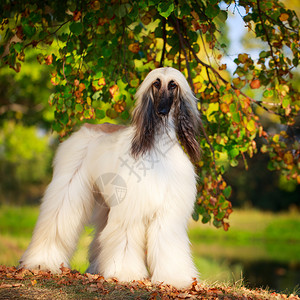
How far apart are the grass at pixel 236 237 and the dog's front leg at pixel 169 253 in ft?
21.0

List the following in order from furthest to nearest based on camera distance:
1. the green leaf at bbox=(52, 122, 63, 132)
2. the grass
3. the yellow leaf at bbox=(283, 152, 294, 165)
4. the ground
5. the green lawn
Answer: the green lawn
the grass
the yellow leaf at bbox=(283, 152, 294, 165)
the green leaf at bbox=(52, 122, 63, 132)
the ground

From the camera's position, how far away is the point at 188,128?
134 inches

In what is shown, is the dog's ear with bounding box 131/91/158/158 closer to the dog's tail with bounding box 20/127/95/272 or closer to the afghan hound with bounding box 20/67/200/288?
the afghan hound with bounding box 20/67/200/288

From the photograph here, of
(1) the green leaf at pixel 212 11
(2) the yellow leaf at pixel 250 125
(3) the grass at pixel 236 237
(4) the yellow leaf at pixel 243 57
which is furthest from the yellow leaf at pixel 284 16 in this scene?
(3) the grass at pixel 236 237

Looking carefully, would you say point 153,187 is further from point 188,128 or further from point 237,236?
point 237,236

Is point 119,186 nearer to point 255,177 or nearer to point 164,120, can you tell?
point 164,120

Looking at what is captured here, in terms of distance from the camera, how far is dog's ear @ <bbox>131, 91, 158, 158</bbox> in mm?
3262

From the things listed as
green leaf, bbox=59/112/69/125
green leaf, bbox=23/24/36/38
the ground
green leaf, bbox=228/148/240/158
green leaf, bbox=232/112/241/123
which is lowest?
the ground

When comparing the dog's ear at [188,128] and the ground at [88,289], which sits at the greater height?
the dog's ear at [188,128]

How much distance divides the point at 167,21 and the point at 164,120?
168cm

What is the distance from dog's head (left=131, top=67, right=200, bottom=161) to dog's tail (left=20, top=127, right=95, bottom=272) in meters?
0.70

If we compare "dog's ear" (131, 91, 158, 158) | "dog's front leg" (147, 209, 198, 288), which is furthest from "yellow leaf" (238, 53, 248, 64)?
"dog's front leg" (147, 209, 198, 288)

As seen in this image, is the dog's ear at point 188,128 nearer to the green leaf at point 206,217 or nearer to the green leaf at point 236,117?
the green leaf at point 236,117

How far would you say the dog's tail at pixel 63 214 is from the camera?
367cm
